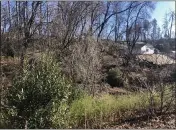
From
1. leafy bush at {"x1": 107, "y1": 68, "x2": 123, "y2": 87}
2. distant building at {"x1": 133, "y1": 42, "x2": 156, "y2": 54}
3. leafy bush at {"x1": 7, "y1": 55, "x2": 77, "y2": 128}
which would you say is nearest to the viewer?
leafy bush at {"x1": 7, "y1": 55, "x2": 77, "y2": 128}

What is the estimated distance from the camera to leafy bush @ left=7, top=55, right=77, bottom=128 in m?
6.33

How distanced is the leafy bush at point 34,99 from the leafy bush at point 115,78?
9.29 metres

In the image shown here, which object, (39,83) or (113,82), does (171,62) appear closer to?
(39,83)

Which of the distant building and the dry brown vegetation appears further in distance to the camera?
the distant building

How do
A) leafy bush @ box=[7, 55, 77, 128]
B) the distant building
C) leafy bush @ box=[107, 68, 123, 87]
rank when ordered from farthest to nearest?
leafy bush @ box=[107, 68, 123, 87]
the distant building
leafy bush @ box=[7, 55, 77, 128]

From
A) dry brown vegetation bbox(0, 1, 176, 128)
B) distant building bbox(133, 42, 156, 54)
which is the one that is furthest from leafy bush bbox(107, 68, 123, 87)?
distant building bbox(133, 42, 156, 54)

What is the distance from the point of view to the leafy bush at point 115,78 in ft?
51.4

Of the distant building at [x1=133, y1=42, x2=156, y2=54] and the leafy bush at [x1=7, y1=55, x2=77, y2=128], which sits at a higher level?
the distant building at [x1=133, y1=42, x2=156, y2=54]

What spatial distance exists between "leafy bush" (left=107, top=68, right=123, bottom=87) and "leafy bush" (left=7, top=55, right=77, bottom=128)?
9289mm

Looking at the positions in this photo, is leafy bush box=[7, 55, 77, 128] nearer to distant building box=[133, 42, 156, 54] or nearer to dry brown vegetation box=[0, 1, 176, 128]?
dry brown vegetation box=[0, 1, 176, 128]

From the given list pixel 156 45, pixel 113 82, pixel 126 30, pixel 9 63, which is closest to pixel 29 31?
pixel 9 63

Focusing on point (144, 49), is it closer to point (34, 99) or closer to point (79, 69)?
point (79, 69)

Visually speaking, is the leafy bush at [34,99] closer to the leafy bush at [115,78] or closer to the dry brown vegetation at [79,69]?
the dry brown vegetation at [79,69]

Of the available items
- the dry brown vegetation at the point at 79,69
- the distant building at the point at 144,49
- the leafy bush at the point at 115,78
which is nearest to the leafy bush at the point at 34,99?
the dry brown vegetation at the point at 79,69
